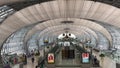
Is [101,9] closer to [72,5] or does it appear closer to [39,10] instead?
[72,5]

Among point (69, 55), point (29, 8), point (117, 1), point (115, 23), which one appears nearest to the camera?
point (69, 55)

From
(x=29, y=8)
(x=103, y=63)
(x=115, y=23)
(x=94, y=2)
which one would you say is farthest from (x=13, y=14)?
(x=115, y=23)

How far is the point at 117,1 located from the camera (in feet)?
112

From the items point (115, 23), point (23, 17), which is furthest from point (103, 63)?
point (23, 17)

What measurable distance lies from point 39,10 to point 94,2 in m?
9.48

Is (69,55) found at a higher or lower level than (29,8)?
lower

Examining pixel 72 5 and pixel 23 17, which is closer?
pixel 72 5

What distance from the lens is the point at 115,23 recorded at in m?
44.9

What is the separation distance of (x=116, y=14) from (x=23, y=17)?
46.6ft

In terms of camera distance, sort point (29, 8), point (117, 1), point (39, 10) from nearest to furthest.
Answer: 1. point (117, 1)
2. point (29, 8)
3. point (39, 10)

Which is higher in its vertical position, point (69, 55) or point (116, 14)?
point (116, 14)

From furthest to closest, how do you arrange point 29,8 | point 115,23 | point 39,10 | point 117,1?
1. point 115,23
2. point 39,10
3. point 29,8
4. point 117,1

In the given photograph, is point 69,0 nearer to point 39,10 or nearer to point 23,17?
point 39,10

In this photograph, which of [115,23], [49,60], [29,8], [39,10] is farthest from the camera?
[115,23]
